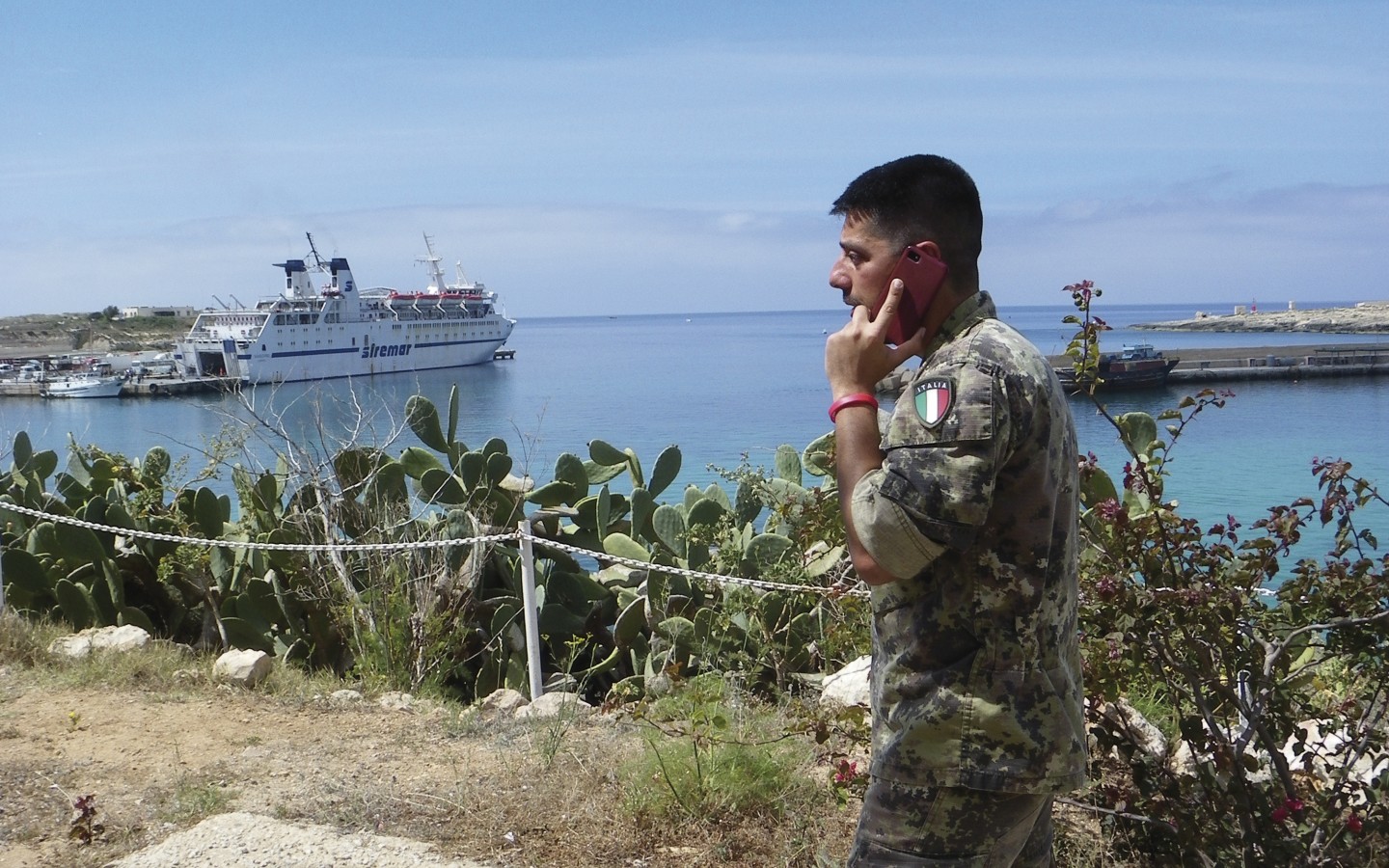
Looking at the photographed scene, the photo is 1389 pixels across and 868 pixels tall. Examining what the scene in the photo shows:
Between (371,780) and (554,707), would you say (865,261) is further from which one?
(554,707)

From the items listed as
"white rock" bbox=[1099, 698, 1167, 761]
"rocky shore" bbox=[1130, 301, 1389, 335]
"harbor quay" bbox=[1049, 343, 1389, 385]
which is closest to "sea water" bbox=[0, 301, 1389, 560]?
"harbor quay" bbox=[1049, 343, 1389, 385]

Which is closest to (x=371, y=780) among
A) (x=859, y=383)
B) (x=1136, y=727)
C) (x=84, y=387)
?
(x=1136, y=727)

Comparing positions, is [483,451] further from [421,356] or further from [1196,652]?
[421,356]

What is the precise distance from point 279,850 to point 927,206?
2.67 m

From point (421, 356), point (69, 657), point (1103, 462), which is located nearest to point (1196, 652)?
point (69, 657)

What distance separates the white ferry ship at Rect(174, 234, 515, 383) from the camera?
66375mm

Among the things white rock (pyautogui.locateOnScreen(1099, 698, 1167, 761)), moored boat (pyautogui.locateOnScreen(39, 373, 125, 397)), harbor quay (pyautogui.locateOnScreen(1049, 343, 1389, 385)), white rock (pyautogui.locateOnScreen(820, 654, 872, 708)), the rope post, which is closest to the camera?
white rock (pyautogui.locateOnScreen(1099, 698, 1167, 761))

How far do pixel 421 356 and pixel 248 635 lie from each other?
77086mm

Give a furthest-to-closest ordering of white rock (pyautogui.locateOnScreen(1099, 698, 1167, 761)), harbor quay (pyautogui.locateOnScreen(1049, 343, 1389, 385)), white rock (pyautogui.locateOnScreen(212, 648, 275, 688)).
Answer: harbor quay (pyautogui.locateOnScreen(1049, 343, 1389, 385))
white rock (pyautogui.locateOnScreen(212, 648, 275, 688))
white rock (pyautogui.locateOnScreen(1099, 698, 1167, 761))

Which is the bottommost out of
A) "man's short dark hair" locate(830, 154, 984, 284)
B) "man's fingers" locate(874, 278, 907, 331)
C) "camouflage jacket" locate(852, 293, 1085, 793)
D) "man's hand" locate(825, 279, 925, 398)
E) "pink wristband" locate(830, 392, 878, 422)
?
"camouflage jacket" locate(852, 293, 1085, 793)

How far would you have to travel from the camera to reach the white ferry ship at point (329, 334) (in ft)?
218

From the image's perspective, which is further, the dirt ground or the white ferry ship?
the white ferry ship

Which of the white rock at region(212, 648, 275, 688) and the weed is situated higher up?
the weed

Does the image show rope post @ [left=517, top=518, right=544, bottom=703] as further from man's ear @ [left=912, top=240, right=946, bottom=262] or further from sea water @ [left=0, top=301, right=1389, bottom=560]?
man's ear @ [left=912, top=240, right=946, bottom=262]
